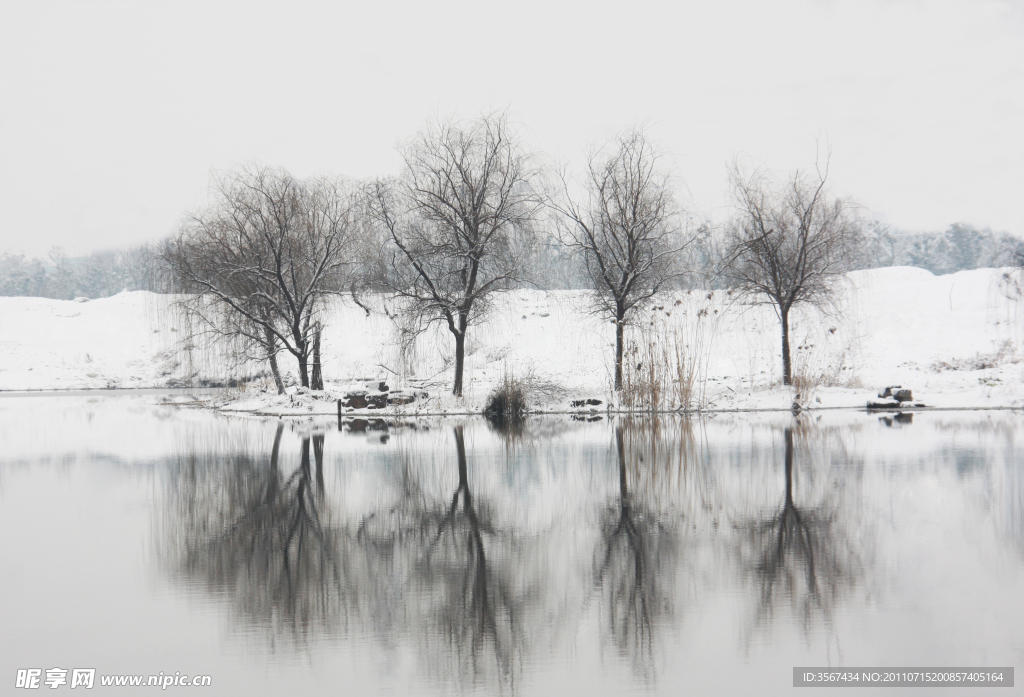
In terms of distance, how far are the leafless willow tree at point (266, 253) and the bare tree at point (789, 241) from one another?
1283 cm

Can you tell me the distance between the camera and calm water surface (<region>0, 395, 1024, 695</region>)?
4.88 m

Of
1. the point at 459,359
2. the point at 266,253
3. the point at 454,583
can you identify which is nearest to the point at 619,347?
the point at 459,359

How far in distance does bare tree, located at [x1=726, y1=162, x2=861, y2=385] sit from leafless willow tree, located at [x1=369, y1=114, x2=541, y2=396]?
6949mm

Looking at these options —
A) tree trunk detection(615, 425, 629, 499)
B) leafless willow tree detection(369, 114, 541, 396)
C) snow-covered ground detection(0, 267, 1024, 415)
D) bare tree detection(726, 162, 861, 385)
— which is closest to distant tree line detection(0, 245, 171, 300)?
snow-covered ground detection(0, 267, 1024, 415)

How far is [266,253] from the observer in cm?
2759

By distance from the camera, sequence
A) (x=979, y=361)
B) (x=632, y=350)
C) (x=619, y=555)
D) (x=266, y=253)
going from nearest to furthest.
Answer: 1. (x=619, y=555)
2. (x=632, y=350)
3. (x=266, y=253)
4. (x=979, y=361)

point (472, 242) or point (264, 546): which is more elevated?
point (472, 242)

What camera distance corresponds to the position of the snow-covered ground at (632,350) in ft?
83.3

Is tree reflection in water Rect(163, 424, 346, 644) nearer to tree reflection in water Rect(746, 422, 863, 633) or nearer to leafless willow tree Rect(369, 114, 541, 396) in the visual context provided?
tree reflection in water Rect(746, 422, 863, 633)

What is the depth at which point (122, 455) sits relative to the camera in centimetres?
1574

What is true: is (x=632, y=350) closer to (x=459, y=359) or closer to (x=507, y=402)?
(x=507, y=402)

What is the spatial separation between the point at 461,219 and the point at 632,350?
21.1ft

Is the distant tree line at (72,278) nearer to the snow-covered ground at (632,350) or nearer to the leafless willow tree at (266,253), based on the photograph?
the snow-covered ground at (632,350)

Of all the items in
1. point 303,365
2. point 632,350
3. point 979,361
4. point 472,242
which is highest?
point 472,242
